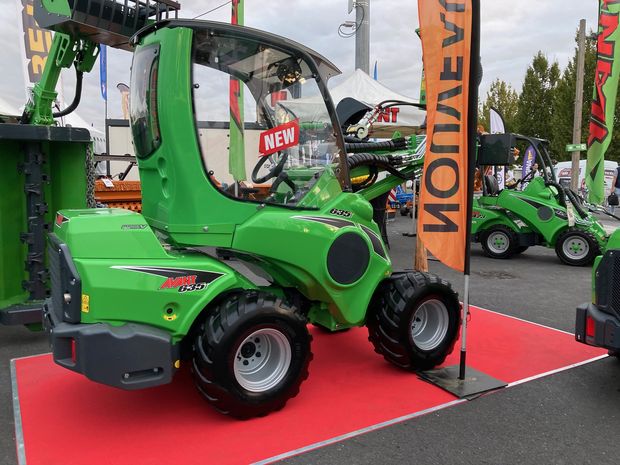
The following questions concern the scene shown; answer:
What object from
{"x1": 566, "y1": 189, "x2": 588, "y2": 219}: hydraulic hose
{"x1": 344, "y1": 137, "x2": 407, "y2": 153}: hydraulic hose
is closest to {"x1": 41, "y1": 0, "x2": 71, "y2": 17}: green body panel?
{"x1": 344, "y1": 137, "x2": 407, "y2": 153}: hydraulic hose

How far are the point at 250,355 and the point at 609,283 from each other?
102 inches

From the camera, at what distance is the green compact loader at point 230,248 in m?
2.87

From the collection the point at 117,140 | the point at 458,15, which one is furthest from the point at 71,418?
the point at 117,140

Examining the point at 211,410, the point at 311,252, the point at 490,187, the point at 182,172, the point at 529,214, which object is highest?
the point at 182,172

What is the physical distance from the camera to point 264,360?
3.38 meters

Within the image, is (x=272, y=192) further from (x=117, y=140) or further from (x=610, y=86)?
(x=117, y=140)

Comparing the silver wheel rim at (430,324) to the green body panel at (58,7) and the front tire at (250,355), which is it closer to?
the front tire at (250,355)

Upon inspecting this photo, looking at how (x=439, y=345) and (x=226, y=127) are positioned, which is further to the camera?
(x=439, y=345)

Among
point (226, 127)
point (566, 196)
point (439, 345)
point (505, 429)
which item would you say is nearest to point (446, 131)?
point (226, 127)

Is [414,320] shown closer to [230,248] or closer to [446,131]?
[446,131]

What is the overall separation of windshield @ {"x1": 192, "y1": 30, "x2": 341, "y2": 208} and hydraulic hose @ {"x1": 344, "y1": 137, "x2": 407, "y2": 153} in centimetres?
97

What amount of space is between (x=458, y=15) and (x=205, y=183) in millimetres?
2091

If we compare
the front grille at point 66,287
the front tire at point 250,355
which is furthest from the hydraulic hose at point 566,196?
the front grille at point 66,287

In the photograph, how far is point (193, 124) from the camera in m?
3.19
